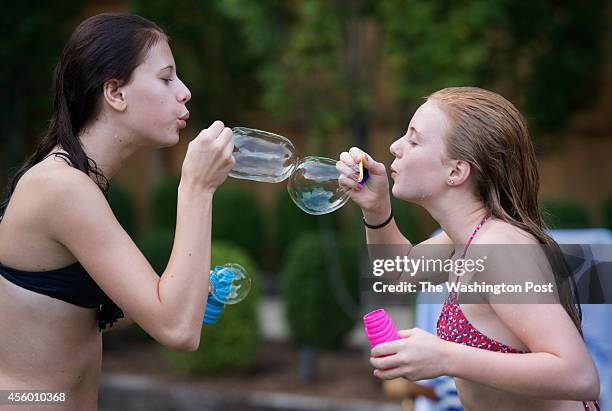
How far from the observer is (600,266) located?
2.53 meters

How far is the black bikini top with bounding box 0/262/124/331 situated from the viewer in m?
2.07

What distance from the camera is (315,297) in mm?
6645

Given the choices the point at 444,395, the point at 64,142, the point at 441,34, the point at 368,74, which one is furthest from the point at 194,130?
the point at 64,142

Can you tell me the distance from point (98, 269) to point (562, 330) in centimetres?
116

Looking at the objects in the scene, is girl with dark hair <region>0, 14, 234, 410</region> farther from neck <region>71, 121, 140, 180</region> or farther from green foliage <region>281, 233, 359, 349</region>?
green foliage <region>281, 233, 359, 349</region>

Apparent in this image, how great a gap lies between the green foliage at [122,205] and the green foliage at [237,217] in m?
1.31

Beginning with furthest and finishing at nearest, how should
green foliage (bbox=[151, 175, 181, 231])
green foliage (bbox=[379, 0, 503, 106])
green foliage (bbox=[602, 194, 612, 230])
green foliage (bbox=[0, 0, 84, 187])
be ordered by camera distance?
green foliage (bbox=[151, 175, 181, 231])
green foliage (bbox=[602, 194, 612, 230])
green foliage (bbox=[0, 0, 84, 187])
green foliage (bbox=[379, 0, 503, 106])

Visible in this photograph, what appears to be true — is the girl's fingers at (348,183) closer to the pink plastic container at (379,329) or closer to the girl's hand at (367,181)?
the girl's hand at (367,181)

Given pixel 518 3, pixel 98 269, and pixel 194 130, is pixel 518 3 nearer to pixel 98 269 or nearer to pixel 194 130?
pixel 194 130

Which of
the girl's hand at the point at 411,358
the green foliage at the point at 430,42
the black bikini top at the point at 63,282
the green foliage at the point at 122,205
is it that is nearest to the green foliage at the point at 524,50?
the green foliage at the point at 430,42

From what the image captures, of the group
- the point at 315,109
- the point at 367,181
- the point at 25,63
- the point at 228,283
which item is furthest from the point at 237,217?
the point at 367,181

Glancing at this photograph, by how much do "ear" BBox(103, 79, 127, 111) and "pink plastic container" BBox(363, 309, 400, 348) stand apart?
2.96 feet

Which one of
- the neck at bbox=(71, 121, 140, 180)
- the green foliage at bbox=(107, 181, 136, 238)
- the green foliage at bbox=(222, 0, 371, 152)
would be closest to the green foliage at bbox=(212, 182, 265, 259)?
the green foliage at bbox=(107, 181, 136, 238)

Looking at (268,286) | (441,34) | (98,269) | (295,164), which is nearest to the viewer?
(98,269)
